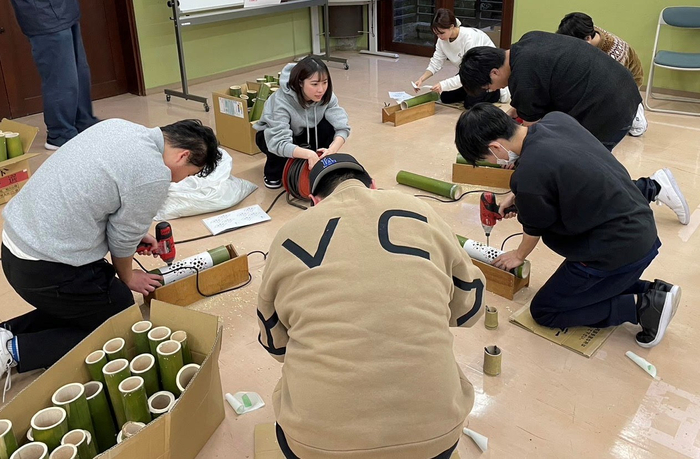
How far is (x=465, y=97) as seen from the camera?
192 inches

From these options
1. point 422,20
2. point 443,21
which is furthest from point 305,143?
point 422,20

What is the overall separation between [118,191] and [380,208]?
3.03ft

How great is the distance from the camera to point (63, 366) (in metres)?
1.64

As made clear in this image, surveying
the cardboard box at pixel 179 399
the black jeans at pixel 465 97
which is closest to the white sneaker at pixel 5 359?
the cardboard box at pixel 179 399

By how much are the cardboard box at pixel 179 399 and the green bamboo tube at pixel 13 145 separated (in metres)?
1.82

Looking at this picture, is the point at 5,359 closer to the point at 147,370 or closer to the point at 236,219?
the point at 147,370

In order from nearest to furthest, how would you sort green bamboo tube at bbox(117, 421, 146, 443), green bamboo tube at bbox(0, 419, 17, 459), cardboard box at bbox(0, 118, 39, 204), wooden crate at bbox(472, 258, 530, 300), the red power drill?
green bamboo tube at bbox(0, 419, 17, 459) → green bamboo tube at bbox(117, 421, 146, 443) → the red power drill → wooden crate at bbox(472, 258, 530, 300) → cardboard box at bbox(0, 118, 39, 204)

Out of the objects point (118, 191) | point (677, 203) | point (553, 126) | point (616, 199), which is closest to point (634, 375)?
point (616, 199)

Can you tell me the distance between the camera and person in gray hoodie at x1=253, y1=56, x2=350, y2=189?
3086 millimetres

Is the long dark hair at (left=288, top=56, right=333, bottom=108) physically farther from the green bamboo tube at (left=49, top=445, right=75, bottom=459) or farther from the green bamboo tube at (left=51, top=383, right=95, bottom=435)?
the green bamboo tube at (left=49, top=445, right=75, bottom=459)

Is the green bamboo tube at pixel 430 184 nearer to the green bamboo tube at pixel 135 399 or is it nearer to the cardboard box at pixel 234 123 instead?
the cardboard box at pixel 234 123

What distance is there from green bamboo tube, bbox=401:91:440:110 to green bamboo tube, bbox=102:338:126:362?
317cm

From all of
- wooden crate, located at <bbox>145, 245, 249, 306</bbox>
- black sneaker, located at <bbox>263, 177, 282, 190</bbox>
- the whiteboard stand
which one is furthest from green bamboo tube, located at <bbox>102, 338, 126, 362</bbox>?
the whiteboard stand

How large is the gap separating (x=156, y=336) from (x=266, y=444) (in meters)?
0.45
